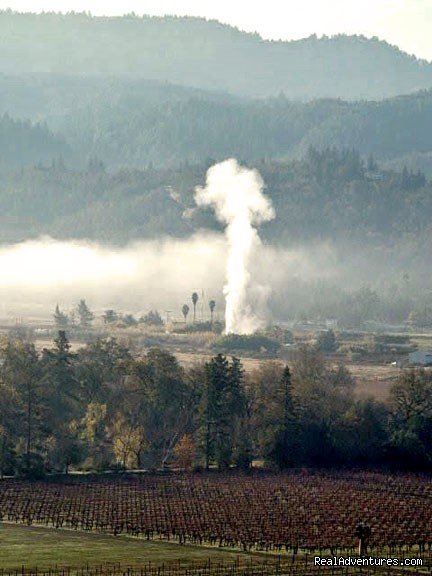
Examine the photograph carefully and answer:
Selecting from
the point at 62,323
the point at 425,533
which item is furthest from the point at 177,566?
the point at 62,323

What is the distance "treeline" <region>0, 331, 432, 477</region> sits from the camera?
88938 mm

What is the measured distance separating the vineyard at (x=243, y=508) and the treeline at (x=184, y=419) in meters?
3.31

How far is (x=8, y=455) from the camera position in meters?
84.1

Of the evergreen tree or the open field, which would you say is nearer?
the open field

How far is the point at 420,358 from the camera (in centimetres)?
14300

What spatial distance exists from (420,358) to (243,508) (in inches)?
2699

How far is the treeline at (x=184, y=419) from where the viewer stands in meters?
88.9

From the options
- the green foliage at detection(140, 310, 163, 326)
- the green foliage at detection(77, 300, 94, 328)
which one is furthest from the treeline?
the green foliage at detection(77, 300, 94, 328)

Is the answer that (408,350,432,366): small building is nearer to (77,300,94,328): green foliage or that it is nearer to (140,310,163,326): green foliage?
(140,310,163,326): green foliage

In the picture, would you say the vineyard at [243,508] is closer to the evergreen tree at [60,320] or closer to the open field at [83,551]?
the open field at [83,551]

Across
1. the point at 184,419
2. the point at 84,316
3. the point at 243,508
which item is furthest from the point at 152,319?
the point at 243,508

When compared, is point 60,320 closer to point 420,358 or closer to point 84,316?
point 84,316

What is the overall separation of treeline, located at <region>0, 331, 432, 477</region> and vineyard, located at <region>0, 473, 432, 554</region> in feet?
10.9

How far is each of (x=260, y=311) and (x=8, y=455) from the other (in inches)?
4060
